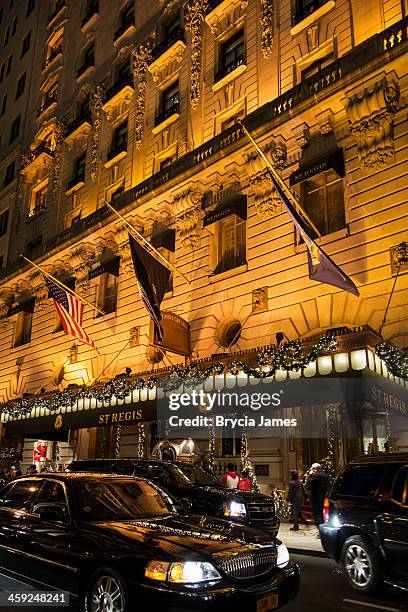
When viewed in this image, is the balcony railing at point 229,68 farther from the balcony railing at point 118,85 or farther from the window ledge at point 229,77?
the balcony railing at point 118,85

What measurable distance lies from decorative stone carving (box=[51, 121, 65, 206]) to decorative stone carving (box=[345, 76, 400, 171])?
21013 mm

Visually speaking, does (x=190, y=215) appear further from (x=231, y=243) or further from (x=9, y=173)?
(x=9, y=173)

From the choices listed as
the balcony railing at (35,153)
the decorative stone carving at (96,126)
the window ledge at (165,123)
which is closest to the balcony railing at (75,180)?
the decorative stone carving at (96,126)

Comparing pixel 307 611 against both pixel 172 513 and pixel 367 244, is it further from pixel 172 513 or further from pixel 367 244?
pixel 367 244

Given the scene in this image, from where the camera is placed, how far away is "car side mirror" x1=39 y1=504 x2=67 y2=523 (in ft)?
18.9

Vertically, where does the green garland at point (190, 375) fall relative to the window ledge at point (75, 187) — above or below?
below

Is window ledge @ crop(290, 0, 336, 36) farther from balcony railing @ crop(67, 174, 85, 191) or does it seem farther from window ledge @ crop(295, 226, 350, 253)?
balcony railing @ crop(67, 174, 85, 191)

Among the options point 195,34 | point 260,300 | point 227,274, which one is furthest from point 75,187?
point 260,300

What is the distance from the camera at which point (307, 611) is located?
602 centimetres

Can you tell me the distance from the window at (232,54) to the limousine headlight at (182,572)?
2130 cm

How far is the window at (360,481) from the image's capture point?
7516 mm

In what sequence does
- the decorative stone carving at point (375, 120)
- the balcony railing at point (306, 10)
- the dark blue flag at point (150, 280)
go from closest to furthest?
1. the decorative stone carving at point (375, 120)
2. the dark blue flag at point (150, 280)
3. the balcony railing at point (306, 10)

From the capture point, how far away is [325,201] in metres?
17.4

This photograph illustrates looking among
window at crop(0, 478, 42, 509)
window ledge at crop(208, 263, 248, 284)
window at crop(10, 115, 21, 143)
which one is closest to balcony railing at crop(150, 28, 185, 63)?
window ledge at crop(208, 263, 248, 284)
